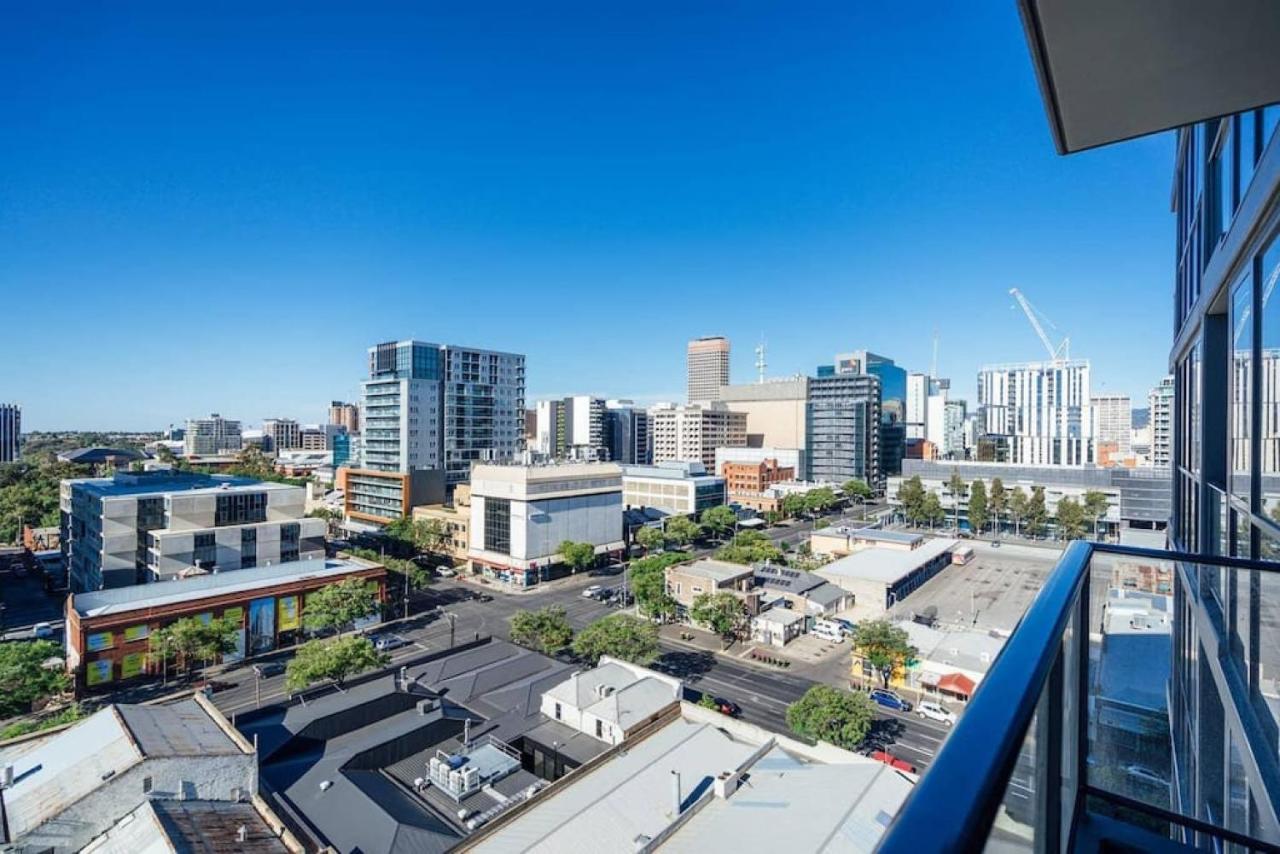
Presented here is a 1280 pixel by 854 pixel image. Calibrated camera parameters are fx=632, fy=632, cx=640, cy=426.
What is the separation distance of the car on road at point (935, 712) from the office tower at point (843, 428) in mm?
31910

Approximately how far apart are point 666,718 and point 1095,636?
1017 centimetres

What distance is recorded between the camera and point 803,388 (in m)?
55.1

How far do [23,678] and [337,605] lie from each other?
5904mm

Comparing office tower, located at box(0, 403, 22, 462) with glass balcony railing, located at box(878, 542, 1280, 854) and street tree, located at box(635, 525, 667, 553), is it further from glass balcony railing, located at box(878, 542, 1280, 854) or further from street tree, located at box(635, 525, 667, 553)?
glass balcony railing, located at box(878, 542, 1280, 854)

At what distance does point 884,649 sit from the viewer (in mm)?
13781

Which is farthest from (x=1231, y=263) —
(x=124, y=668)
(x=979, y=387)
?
(x=979, y=387)

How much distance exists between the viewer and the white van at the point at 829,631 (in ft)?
57.0

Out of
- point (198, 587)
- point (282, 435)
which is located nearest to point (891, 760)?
point (198, 587)

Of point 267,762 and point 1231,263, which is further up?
point 1231,263

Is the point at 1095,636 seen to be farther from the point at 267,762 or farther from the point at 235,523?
the point at 235,523

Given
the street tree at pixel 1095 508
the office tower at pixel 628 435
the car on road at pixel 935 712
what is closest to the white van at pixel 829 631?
the car on road at pixel 935 712

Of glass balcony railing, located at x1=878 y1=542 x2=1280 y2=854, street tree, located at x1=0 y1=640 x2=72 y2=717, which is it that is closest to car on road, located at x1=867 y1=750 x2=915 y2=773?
glass balcony railing, located at x1=878 y1=542 x2=1280 y2=854

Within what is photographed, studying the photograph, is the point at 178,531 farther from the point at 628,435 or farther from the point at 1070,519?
the point at 628,435

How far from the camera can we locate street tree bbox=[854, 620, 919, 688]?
13.8 meters
